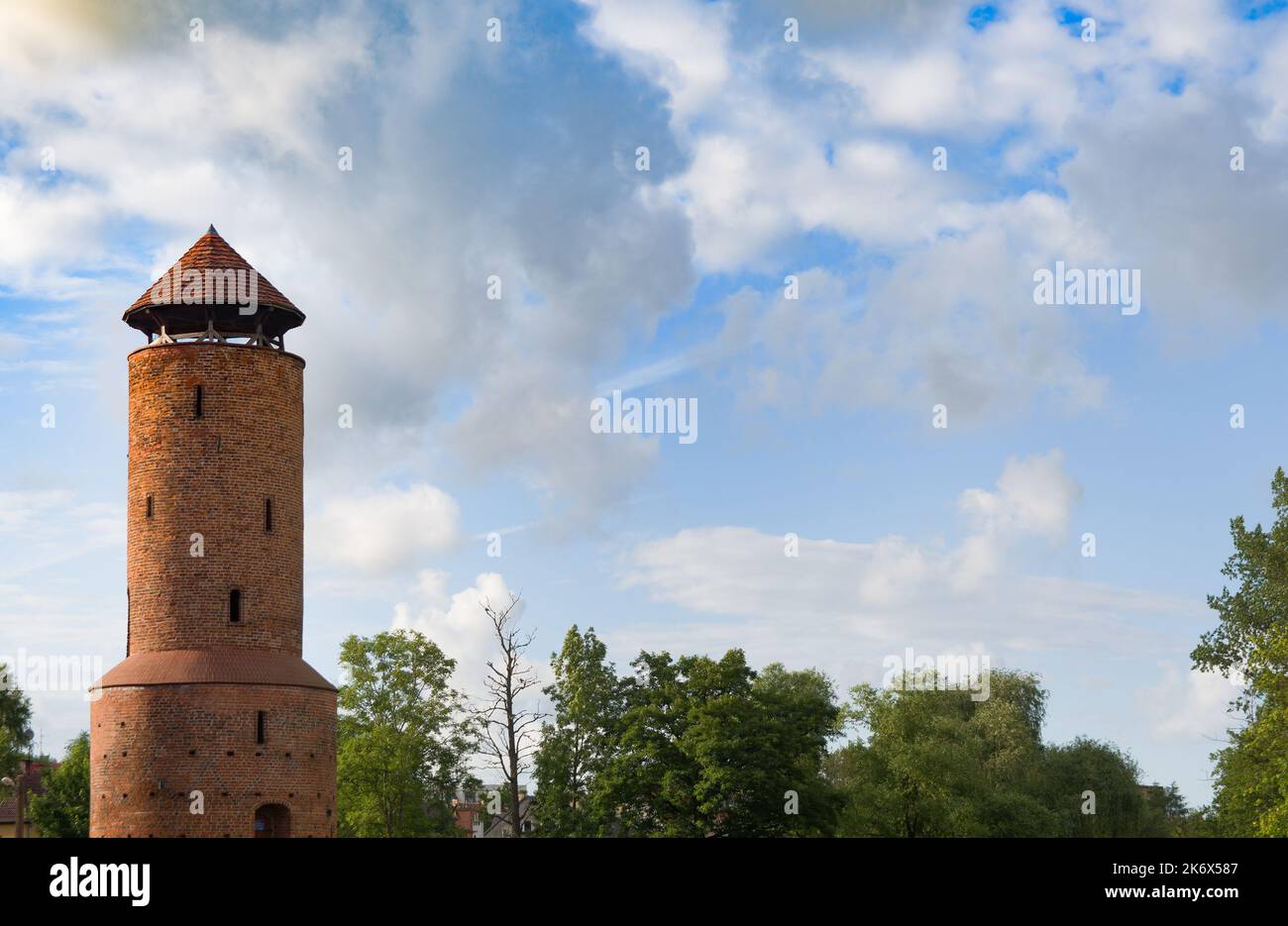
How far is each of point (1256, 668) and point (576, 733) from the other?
75.7 feet

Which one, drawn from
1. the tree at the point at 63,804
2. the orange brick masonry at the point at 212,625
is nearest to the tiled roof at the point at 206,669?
the orange brick masonry at the point at 212,625

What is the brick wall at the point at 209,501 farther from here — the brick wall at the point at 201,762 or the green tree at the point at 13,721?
the green tree at the point at 13,721

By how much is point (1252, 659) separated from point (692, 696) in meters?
16.9

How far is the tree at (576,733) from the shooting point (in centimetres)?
5200

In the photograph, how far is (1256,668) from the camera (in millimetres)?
42938

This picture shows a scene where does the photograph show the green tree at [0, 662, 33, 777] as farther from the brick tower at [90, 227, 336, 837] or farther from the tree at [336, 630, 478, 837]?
the brick tower at [90, 227, 336, 837]

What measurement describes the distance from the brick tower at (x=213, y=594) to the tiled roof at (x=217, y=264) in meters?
0.10

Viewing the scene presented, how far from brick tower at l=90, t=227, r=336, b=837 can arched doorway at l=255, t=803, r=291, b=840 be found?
4 cm

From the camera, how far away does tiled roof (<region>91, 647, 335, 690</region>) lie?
37562 millimetres

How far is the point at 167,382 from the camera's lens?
3972cm
